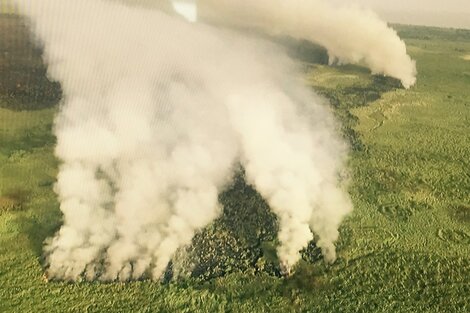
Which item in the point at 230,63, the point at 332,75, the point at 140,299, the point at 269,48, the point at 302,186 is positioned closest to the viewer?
the point at 140,299

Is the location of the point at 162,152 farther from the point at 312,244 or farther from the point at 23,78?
the point at 23,78

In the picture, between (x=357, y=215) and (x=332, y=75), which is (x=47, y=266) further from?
(x=332, y=75)

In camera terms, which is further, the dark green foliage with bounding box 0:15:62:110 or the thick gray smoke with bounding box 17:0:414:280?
the dark green foliage with bounding box 0:15:62:110

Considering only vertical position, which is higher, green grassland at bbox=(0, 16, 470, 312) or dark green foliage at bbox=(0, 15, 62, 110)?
green grassland at bbox=(0, 16, 470, 312)

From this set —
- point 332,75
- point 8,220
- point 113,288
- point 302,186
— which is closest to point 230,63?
point 332,75

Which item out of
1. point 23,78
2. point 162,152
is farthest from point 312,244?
point 23,78
